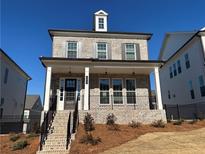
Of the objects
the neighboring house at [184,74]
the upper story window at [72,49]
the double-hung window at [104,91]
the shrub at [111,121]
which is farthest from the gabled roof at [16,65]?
the neighboring house at [184,74]

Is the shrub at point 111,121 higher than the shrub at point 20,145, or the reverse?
the shrub at point 111,121

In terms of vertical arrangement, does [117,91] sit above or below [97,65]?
below

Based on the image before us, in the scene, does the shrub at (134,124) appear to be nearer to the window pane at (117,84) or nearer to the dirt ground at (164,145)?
the dirt ground at (164,145)

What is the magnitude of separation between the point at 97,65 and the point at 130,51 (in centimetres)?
417

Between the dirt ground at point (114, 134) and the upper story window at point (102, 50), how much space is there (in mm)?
6565

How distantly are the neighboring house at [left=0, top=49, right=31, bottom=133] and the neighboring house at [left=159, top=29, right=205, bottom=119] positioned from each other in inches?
575

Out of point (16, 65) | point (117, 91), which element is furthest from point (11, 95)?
point (117, 91)

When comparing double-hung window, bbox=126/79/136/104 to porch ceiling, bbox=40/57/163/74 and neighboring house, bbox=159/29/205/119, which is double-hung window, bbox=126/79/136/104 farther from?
neighboring house, bbox=159/29/205/119

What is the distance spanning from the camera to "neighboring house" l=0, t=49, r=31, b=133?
1402 cm

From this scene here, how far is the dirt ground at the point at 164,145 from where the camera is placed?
6756 mm

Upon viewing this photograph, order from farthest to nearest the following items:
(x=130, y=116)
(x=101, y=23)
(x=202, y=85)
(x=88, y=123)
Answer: (x=101, y=23)
(x=202, y=85)
(x=130, y=116)
(x=88, y=123)

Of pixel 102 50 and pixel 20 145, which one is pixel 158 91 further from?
pixel 20 145

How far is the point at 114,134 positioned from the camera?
9438 mm

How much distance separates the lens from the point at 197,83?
15.9m
